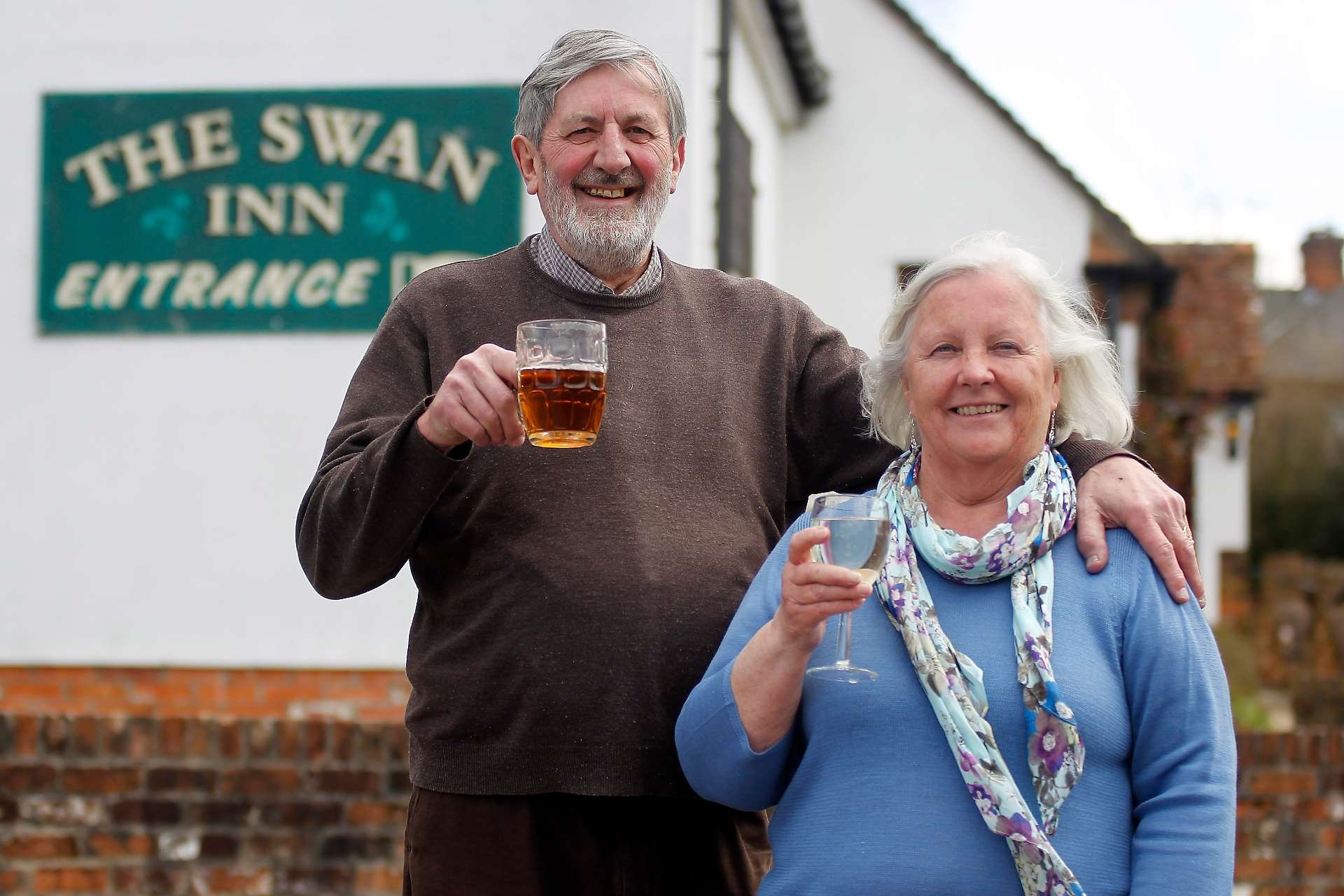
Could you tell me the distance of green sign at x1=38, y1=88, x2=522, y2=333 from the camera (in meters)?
6.46

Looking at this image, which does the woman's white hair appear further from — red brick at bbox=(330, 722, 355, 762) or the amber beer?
red brick at bbox=(330, 722, 355, 762)

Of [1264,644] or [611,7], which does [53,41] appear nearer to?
[611,7]

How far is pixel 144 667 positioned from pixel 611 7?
3496 mm

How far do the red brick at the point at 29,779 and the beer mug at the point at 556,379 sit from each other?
4230 mm

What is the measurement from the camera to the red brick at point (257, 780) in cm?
582

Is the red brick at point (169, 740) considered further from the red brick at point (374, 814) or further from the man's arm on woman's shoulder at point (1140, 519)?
the man's arm on woman's shoulder at point (1140, 519)

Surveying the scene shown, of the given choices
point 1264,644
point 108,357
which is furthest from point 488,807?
point 1264,644

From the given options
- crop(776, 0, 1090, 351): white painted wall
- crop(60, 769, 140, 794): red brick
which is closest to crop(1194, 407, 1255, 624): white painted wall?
crop(776, 0, 1090, 351): white painted wall

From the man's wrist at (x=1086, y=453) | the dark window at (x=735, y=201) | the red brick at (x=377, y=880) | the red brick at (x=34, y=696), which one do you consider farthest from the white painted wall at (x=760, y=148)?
the man's wrist at (x=1086, y=453)

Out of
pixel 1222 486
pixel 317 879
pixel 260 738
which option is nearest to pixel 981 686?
pixel 260 738

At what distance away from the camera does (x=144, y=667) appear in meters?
6.45

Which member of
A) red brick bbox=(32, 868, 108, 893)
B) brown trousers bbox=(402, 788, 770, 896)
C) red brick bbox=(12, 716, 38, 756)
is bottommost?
red brick bbox=(32, 868, 108, 893)

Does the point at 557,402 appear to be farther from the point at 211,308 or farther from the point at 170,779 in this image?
the point at 211,308

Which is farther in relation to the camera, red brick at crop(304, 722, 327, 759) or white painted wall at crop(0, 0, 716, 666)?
white painted wall at crop(0, 0, 716, 666)
